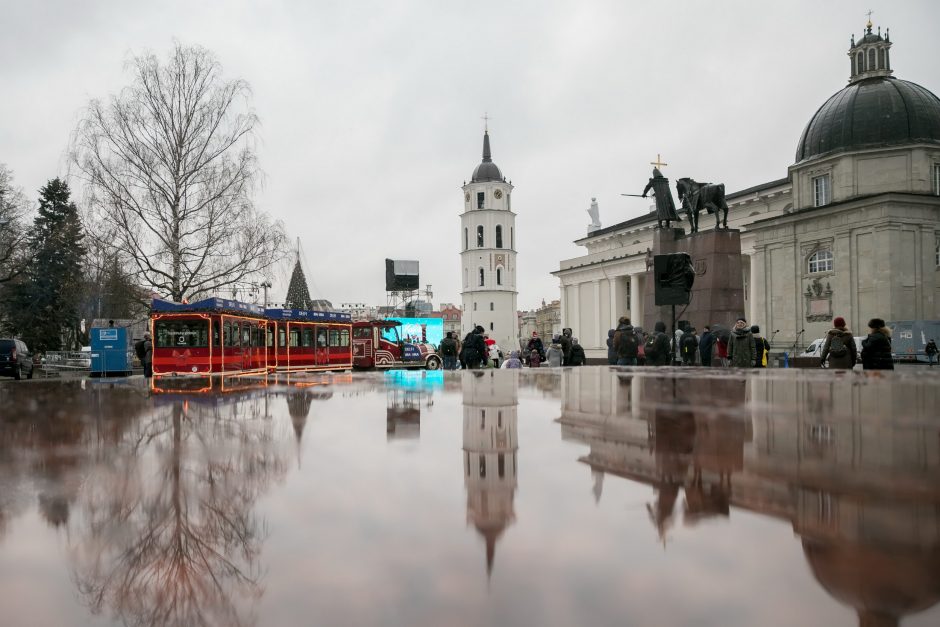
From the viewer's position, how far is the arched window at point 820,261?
4906 cm

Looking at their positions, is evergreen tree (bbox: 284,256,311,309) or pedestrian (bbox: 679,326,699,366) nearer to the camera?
pedestrian (bbox: 679,326,699,366)

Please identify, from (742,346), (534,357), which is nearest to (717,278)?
(742,346)

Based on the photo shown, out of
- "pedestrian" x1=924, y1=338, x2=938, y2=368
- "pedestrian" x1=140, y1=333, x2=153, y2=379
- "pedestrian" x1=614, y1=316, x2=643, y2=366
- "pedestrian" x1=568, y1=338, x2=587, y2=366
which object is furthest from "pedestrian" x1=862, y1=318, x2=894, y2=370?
"pedestrian" x1=924, y1=338, x2=938, y2=368

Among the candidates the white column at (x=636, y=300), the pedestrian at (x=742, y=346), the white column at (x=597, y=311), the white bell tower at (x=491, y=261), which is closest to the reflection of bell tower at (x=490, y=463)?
the pedestrian at (x=742, y=346)

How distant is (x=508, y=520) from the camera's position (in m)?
2.86

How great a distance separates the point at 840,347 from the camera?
1232 centimetres

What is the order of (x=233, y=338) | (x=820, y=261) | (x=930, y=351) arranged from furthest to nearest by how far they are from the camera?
1. (x=820, y=261)
2. (x=930, y=351)
3. (x=233, y=338)

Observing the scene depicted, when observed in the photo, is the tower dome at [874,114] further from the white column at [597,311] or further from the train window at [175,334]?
the train window at [175,334]

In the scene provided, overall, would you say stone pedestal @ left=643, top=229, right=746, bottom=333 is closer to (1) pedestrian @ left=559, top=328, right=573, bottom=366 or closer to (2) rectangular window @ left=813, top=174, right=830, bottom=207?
(1) pedestrian @ left=559, top=328, right=573, bottom=366

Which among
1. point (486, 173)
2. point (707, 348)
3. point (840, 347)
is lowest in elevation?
point (707, 348)

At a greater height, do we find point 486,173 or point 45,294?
point 486,173

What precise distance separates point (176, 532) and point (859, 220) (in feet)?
172

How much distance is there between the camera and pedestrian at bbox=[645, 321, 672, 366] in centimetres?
1592

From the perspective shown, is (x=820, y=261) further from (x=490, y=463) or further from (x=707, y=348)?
(x=490, y=463)
